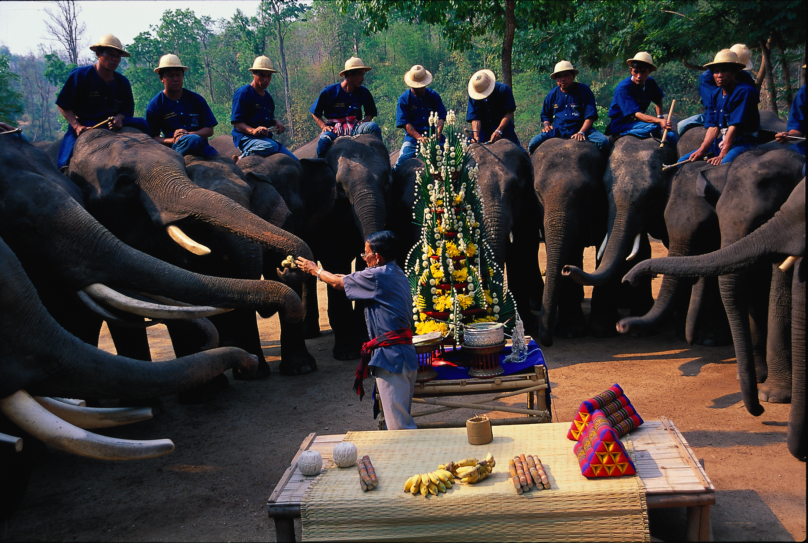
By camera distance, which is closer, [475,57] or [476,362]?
[476,362]

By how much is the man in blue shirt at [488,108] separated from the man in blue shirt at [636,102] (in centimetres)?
125

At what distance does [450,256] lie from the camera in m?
5.36

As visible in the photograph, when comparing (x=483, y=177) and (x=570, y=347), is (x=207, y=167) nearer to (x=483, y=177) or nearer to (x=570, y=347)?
(x=483, y=177)

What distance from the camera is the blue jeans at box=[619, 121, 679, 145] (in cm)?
816

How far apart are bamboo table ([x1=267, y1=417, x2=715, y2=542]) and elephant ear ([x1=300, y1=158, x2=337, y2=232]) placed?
4.62 m

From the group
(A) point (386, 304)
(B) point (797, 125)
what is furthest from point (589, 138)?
(A) point (386, 304)

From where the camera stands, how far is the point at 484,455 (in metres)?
3.76

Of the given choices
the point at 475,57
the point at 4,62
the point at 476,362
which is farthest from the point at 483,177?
the point at 475,57

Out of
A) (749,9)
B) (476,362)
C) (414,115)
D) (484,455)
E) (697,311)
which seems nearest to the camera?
(484,455)

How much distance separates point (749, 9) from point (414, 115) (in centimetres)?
707

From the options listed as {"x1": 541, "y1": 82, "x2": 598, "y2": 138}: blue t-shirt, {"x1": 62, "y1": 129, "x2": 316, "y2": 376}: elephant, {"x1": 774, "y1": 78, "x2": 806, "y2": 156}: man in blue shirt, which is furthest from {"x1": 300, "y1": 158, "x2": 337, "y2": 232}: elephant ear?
{"x1": 774, "y1": 78, "x2": 806, "y2": 156}: man in blue shirt

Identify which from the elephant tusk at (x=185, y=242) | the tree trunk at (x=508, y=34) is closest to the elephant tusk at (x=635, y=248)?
the elephant tusk at (x=185, y=242)

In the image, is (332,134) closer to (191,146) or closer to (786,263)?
(191,146)

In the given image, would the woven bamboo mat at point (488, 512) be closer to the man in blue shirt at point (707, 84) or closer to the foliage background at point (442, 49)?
the man in blue shirt at point (707, 84)
